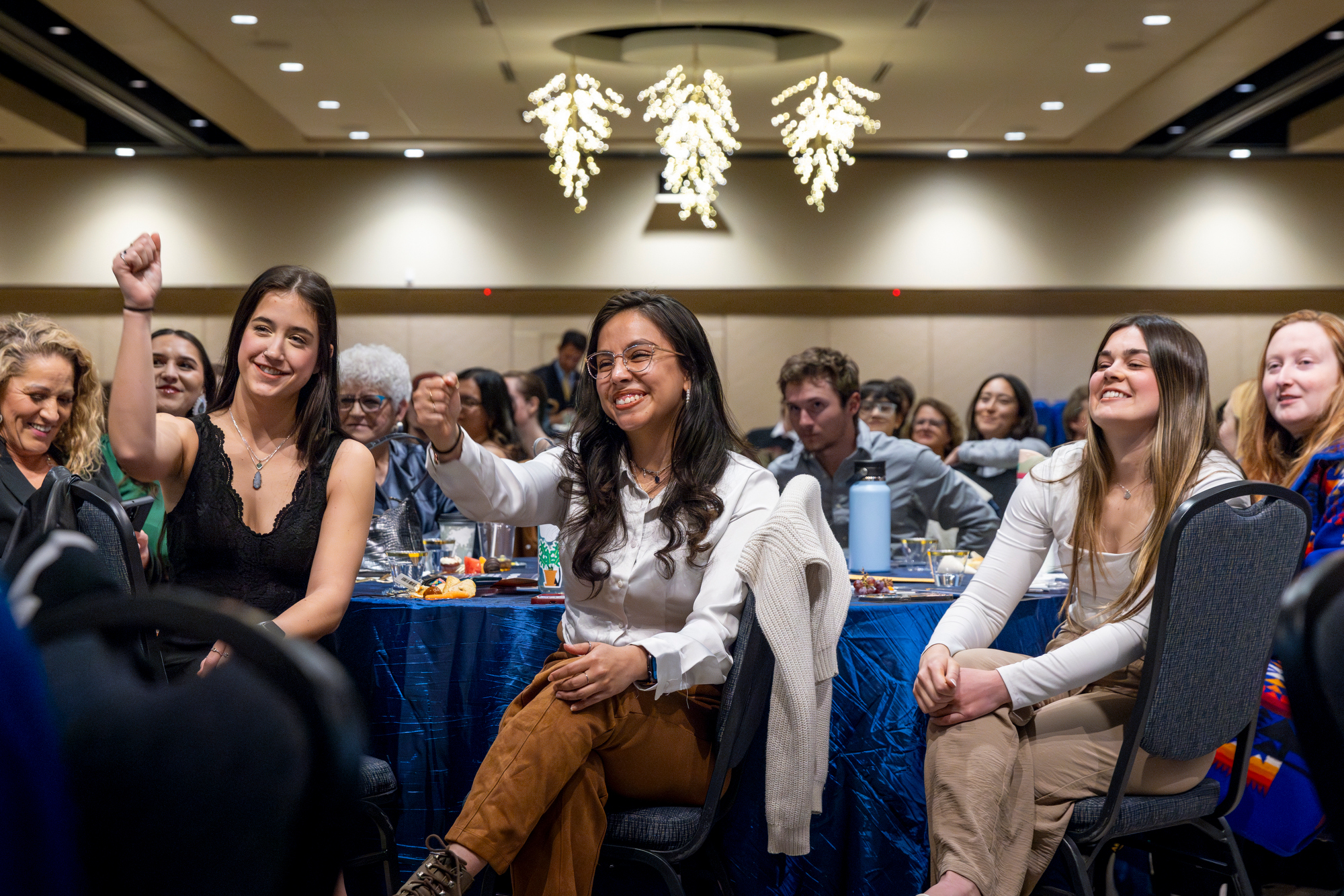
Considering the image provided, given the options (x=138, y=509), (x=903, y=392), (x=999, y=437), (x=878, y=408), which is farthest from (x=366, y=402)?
(x=903, y=392)

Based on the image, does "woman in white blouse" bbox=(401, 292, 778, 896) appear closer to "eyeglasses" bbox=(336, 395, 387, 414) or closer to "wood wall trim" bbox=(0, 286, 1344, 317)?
"eyeglasses" bbox=(336, 395, 387, 414)

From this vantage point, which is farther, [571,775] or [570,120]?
→ [570,120]

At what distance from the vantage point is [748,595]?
201 centimetres

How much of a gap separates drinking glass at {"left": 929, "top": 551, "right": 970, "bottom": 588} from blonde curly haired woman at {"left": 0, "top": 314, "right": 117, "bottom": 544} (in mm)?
1914

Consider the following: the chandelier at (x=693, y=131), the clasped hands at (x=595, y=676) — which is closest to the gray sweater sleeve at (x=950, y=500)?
the chandelier at (x=693, y=131)

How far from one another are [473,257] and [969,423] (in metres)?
4.25

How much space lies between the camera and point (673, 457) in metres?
2.26

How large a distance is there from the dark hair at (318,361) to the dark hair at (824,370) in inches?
61.8

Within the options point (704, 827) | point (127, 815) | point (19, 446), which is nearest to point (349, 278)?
point (19, 446)

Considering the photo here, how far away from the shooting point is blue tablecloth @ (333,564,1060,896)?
2.29 meters

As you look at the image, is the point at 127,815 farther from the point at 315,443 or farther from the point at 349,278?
the point at 349,278

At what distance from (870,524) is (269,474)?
4.83 ft

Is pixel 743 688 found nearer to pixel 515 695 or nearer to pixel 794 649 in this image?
pixel 794 649

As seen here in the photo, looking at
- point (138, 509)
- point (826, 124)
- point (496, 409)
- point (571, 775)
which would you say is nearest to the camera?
point (571, 775)
